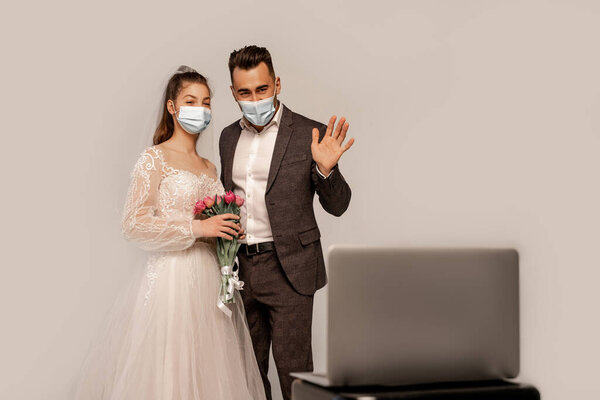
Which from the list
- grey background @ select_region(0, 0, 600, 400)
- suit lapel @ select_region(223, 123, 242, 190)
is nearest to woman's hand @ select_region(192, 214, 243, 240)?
suit lapel @ select_region(223, 123, 242, 190)

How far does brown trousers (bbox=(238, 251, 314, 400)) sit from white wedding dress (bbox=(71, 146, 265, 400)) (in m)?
0.10

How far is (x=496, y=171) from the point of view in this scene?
373 centimetres

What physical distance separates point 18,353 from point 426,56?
3016mm

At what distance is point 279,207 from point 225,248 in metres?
0.27

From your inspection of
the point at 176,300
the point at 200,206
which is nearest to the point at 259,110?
the point at 200,206

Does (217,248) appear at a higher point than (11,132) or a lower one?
lower

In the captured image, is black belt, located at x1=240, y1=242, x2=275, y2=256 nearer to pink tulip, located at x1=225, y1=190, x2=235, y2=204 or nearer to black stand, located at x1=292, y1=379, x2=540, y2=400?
pink tulip, located at x1=225, y1=190, x2=235, y2=204

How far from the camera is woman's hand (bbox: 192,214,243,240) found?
2740 mm

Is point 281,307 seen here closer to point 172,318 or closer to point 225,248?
point 225,248

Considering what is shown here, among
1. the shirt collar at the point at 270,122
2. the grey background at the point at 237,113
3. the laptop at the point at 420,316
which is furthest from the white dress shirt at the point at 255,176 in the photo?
the laptop at the point at 420,316

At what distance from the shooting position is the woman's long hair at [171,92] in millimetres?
2955

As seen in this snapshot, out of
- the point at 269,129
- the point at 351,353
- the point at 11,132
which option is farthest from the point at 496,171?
the point at 11,132

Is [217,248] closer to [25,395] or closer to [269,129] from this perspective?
[269,129]

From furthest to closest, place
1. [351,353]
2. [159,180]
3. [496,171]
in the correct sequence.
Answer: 1. [496,171]
2. [159,180]
3. [351,353]
